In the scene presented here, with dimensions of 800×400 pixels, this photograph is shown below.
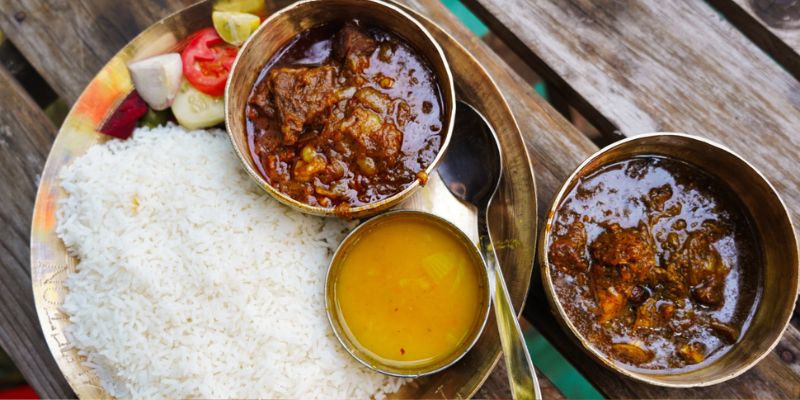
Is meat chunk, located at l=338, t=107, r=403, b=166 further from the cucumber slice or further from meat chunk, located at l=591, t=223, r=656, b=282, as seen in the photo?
meat chunk, located at l=591, t=223, r=656, b=282

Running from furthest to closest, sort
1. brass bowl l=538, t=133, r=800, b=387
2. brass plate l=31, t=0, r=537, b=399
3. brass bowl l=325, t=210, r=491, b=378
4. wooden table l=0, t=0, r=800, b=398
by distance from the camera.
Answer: wooden table l=0, t=0, r=800, b=398 → brass plate l=31, t=0, r=537, b=399 → brass bowl l=325, t=210, r=491, b=378 → brass bowl l=538, t=133, r=800, b=387

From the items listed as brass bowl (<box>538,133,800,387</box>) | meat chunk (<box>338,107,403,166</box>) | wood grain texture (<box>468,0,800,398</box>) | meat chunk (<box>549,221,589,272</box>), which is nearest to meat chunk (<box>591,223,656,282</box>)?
meat chunk (<box>549,221,589,272</box>)

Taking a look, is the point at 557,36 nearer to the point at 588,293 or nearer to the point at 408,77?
the point at 408,77

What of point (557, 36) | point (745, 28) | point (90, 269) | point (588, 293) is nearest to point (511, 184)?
point (588, 293)

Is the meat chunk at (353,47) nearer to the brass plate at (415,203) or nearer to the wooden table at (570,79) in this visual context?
the brass plate at (415,203)

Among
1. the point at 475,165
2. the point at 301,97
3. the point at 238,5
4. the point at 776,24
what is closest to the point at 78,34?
the point at 238,5

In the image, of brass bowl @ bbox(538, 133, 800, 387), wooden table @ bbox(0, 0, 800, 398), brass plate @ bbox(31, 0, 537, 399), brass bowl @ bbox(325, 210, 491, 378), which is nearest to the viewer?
brass bowl @ bbox(538, 133, 800, 387)
